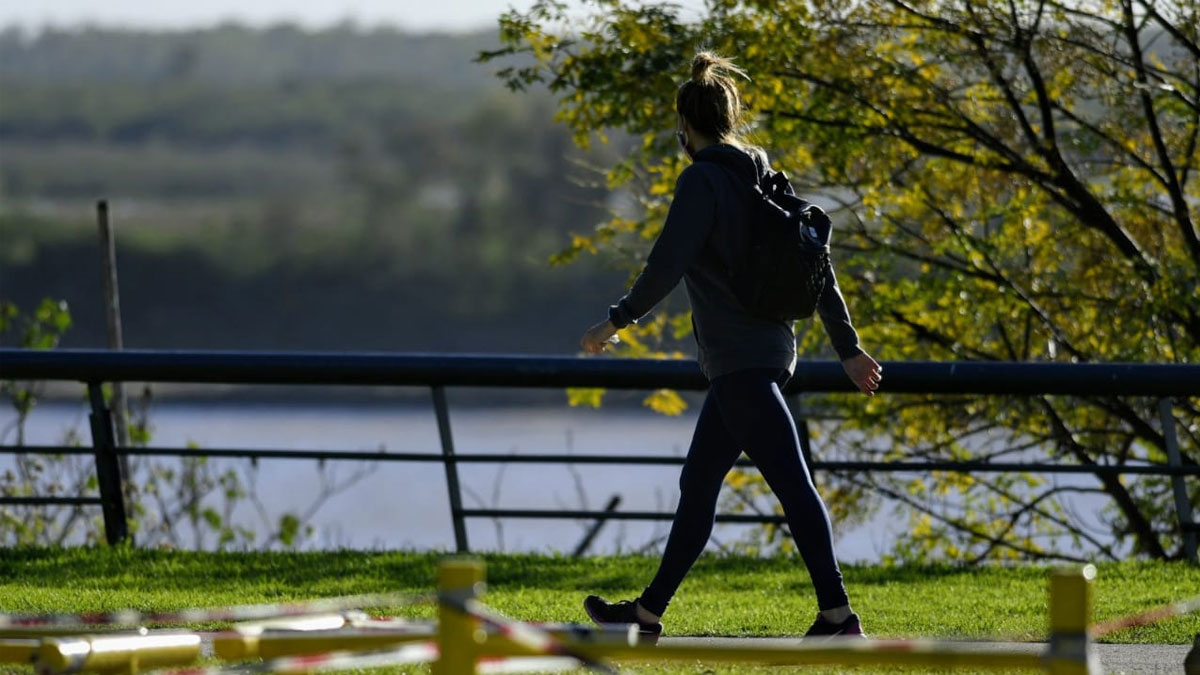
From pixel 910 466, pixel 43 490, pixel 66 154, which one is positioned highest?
pixel 66 154

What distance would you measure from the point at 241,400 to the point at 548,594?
16394 mm

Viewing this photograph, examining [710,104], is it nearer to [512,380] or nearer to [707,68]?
[707,68]

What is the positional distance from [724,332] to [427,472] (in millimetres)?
20321

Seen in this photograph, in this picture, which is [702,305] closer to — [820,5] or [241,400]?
[820,5]

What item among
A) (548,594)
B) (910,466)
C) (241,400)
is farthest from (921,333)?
(241,400)

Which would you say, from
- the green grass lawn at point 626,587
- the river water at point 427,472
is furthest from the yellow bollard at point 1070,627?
the river water at point 427,472

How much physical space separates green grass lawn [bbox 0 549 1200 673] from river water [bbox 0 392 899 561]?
79 centimetres

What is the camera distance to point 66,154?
75.9 metres

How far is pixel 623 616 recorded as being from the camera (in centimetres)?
551

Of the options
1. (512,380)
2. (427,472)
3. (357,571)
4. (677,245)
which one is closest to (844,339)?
(677,245)

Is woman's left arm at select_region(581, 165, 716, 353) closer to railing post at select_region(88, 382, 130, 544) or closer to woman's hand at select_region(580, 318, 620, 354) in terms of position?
woman's hand at select_region(580, 318, 620, 354)

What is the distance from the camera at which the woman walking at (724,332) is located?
5145mm

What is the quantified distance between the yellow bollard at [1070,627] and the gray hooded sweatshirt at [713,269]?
2.22 m

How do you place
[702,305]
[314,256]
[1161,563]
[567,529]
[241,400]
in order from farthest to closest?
[314,256] < [567,529] < [241,400] < [1161,563] < [702,305]
